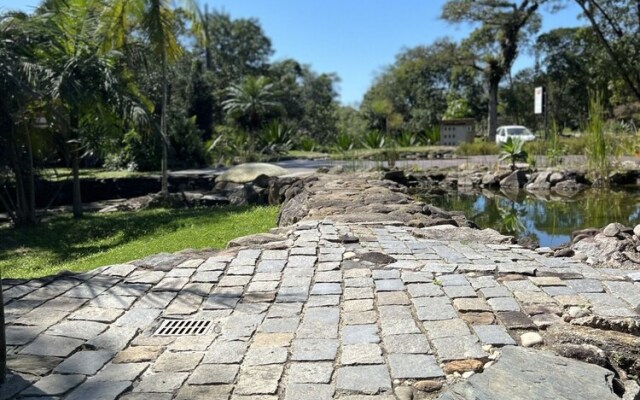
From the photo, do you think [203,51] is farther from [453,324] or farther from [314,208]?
[453,324]

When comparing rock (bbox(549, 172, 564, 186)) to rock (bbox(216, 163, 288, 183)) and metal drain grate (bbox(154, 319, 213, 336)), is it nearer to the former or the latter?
rock (bbox(216, 163, 288, 183))

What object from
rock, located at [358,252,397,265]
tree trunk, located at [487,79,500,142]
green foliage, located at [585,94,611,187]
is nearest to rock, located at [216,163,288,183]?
green foliage, located at [585,94,611,187]

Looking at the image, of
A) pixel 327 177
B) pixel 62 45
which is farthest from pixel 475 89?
pixel 62 45

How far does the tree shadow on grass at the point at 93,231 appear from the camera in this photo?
28.7ft

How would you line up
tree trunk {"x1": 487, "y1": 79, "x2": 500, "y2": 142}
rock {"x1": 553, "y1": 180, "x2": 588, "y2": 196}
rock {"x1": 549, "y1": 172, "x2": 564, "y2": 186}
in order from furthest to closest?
1. tree trunk {"x1": 487, "y1": 79, "x2": 500, "y2": 142}
2. rock {"x1": 549, "y1": 172, "x2": 564, "y2": 186}
3. rock {"x1": 553, "y1": 180, "x2": 588, "y2": 196}

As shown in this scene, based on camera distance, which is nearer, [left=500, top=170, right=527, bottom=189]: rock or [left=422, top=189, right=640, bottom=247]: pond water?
[left=422, top=189, right=640, bottom=247]: pond water

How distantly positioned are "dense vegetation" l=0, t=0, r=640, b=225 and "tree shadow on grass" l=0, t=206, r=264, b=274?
3.79 ft

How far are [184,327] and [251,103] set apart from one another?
23.0 metres

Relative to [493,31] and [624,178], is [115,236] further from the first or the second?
[493,31]

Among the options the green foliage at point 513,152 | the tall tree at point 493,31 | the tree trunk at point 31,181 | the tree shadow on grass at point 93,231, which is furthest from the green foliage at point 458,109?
the tree trunk at point 31,181

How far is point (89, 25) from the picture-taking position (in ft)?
39.9

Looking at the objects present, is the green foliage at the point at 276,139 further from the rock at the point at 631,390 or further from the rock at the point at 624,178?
the rock at the point at 631,390

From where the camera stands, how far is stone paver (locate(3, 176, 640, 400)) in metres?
2.74

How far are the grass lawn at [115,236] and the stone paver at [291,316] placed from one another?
2515 millimetres
